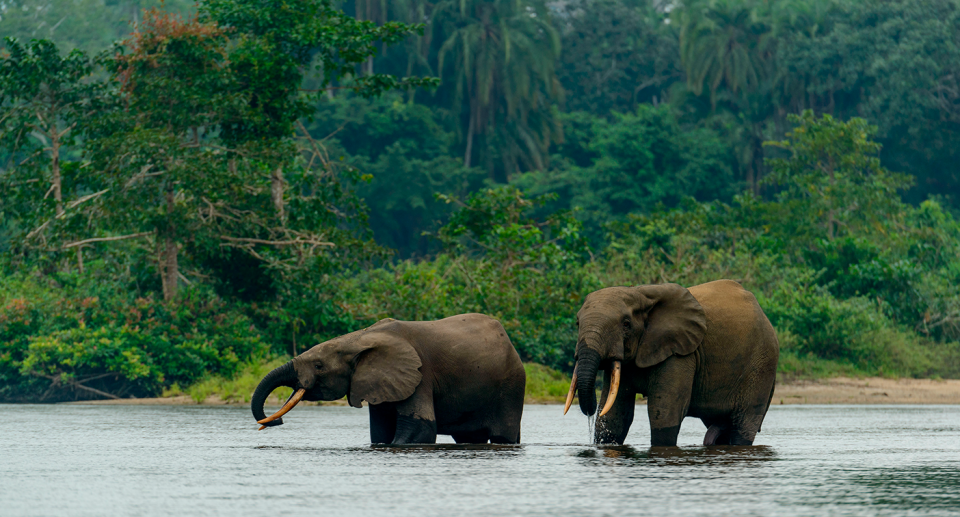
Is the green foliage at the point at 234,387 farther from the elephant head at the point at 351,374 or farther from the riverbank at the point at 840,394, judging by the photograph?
the elephant head at the point at 351,374

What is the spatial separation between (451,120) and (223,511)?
145 ft

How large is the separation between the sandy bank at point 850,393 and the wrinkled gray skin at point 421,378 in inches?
483

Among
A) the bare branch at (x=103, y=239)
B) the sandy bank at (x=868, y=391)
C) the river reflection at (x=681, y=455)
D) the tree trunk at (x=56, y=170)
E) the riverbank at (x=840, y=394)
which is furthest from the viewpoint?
the tree trunk at (x=56, y=170)

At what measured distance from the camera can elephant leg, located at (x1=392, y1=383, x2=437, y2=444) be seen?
12.1m

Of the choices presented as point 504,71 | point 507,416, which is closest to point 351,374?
point 507,416

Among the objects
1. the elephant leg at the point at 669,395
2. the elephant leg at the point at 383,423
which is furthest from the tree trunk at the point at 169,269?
the elephant leg at the point at 669,395

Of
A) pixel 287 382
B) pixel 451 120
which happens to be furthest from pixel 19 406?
pixel 451 120

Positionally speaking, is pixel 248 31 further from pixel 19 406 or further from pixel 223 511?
pixel 223 511

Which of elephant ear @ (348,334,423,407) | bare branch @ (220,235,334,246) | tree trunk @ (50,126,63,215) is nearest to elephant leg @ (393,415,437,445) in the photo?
elephant ear @ (348,334,423,407)

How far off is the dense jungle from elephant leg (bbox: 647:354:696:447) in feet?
47.8

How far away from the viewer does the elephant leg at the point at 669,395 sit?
11531 millimetres

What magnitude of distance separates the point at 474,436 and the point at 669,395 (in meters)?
2.63

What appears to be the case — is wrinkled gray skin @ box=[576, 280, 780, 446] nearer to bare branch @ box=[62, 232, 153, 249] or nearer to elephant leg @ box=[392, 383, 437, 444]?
elephant leg @ box=[392, 383, 437, 444]

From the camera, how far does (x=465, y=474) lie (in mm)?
9820
